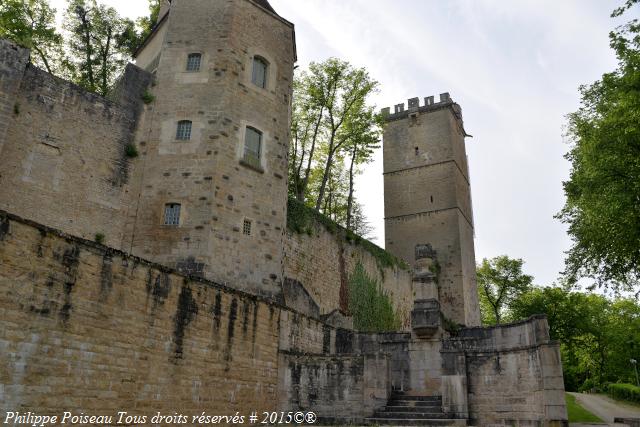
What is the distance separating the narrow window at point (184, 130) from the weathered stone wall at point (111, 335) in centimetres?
635

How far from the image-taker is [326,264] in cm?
2295

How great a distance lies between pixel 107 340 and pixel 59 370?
103cm

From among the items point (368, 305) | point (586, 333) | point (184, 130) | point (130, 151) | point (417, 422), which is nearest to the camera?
point (417, 422)

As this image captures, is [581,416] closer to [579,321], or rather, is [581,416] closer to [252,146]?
[252,146]

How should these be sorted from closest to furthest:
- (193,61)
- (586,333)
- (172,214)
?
(172,214) → (193,61) → (586,333)

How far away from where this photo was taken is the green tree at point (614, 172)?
1609 centimetres

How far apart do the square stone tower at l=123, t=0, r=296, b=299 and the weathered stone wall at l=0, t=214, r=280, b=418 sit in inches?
137

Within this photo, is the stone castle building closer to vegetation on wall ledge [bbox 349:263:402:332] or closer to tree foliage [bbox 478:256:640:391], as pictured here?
vegetation on wall ledge [bbox 349:263:402:332]

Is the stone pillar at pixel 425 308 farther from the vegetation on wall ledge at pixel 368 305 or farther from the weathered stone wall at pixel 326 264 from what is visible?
the vegetation on wall ledge at pixel 368 305

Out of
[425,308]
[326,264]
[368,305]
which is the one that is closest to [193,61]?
[326,264]

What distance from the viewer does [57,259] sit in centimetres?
888

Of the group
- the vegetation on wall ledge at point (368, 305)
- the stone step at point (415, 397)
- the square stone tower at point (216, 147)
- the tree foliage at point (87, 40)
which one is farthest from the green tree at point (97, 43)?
the stone step at point (415, 397)

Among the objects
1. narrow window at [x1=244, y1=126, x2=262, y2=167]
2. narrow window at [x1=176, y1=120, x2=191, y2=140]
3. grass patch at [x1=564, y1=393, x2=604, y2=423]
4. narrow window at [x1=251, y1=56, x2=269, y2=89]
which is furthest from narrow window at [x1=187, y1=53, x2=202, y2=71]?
grass patch at [x1=564, y1=393, x2=604, y2=423]

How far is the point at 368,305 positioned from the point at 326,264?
3.80 meters
